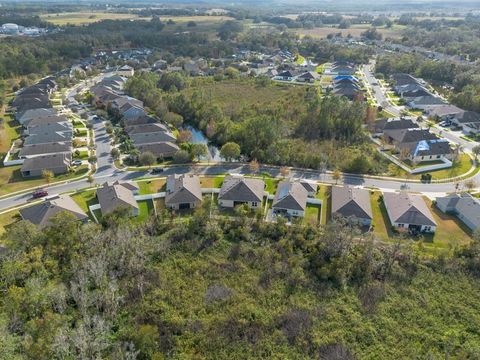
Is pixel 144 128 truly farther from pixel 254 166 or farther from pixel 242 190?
pixel 242 190

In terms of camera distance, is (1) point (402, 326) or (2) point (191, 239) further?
(2) point (191, 239)

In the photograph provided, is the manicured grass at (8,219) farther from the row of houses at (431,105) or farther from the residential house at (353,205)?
the row of houses at (431,105)

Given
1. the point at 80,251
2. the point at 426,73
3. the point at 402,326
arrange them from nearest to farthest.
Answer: the point at 402,326, the point at 80,251, the point at 426,73

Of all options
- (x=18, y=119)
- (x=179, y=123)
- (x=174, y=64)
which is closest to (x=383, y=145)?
(x=179, y=123)

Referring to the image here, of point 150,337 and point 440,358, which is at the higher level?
point 150,337

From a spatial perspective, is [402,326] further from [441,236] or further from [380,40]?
[380,40]

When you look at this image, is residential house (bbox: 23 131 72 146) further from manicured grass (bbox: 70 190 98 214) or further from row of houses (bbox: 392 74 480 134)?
row of houses (bbox: 392 74 480 134)
